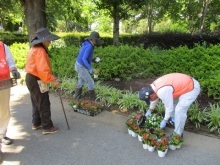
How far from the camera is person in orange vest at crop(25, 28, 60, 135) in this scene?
403cm

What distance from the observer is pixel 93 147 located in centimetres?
410

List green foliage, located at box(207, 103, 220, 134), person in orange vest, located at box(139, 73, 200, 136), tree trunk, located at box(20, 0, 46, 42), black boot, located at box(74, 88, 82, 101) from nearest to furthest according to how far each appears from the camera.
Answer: person in orange vest, located at box(139, 73, 200, 136)
green foliage, located at box(207, 103, 220, 134)
black boot, located at box(74, 88, 82, 101)
tree trunk, located at box(20, 0, 46, 42)

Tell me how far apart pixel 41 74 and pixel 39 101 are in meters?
0.59

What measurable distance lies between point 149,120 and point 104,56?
392 cm

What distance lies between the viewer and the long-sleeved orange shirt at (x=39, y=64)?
401cm

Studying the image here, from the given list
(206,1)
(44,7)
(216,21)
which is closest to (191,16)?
(216,21)

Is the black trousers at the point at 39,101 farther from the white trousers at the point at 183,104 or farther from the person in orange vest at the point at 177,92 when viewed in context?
the white trousers at the point at 183,104

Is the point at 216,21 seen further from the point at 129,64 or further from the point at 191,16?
the point at 129,64

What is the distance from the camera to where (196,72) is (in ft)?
20.4

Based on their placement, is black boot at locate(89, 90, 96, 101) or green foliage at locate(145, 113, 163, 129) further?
black boot at locate(89, 90, 96, 101)

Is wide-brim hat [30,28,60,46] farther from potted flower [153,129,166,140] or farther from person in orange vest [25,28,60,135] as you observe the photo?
potted flower [153,129,166,140]

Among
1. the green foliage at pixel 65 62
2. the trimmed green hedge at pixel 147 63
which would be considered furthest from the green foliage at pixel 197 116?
the green foliage at pixel 65 62

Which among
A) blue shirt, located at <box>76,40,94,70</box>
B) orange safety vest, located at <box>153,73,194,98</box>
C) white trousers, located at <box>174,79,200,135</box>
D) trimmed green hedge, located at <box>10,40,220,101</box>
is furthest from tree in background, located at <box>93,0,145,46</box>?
white trousers, located at <box>174,79,200,135</box>

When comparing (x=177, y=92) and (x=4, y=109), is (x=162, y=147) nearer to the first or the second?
(x=177, y=92)
